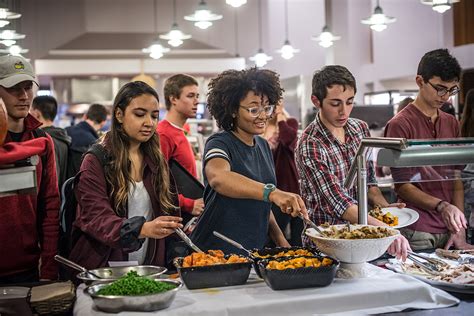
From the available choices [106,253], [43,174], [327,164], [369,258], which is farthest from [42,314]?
[327,164]

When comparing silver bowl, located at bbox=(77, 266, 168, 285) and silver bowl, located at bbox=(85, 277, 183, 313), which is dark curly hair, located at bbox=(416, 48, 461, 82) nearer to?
silver bowl, located at bbox=(77, 266, 168, 285)

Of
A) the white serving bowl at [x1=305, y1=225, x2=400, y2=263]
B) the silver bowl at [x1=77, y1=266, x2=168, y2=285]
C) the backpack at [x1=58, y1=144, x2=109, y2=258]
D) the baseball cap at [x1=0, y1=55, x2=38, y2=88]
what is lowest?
the silver bowl at [x1=77, y1=266, x2=168, y2=285]

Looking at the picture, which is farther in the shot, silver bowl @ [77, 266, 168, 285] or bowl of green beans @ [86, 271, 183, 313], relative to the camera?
silver bowl @ [77, 266, 168, 285]

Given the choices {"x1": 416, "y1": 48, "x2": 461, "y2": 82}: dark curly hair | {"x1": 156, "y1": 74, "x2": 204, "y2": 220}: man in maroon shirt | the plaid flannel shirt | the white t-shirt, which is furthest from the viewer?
{"x1": 156, "y1": 74, "x2": 204, "y2": 220}: man in maroon shirt

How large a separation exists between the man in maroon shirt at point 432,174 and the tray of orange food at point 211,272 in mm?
762

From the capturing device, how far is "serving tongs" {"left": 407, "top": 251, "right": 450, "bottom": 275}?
2.26 m

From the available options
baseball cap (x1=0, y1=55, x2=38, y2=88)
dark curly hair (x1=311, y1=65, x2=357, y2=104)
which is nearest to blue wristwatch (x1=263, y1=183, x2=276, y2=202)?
dark curly hair (x1=311, y1=65, x2=357, y2=104)

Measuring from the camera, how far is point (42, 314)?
1.91 metres

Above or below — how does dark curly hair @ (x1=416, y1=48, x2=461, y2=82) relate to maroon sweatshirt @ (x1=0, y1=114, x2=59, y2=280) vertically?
above

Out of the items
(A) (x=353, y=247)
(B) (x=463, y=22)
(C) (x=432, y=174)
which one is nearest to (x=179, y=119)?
(C) (x=432, y=174)

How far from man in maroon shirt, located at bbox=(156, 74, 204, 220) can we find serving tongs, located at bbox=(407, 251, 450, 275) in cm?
179

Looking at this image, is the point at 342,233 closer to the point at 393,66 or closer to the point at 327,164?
the point at 327,164

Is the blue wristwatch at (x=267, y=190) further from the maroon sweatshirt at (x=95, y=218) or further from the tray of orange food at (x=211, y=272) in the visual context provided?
the maroon sweatshirt at (x=95, y=218)

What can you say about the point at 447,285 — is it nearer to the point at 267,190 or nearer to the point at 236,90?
the point at 267,190
